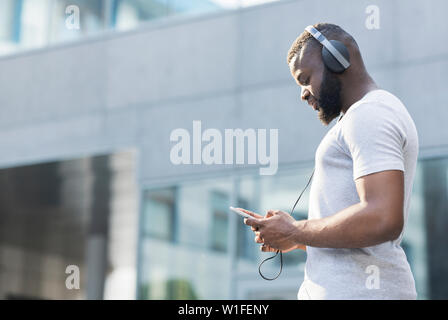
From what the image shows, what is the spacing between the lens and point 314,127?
7863 mm

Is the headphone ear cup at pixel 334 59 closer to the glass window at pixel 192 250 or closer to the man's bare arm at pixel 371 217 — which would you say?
the man's bare arm at pixel 371 217

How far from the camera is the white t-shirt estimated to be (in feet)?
5.57

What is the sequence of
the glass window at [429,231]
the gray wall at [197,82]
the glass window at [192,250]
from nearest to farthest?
the glass window at [429,231], the gray wall at [197,82], the glass window at [192,250]

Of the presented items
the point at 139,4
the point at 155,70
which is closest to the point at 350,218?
the point at 155,70

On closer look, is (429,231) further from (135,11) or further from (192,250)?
(135,11)

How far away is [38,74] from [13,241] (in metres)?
4.84

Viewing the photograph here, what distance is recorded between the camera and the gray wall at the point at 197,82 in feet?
24.6

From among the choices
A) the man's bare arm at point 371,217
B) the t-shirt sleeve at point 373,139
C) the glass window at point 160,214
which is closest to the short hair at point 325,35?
the t-shirt sleeve at point 373,139

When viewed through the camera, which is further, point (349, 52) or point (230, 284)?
point (230, 284)

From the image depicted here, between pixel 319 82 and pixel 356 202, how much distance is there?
1.14ft

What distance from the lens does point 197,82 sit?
28.8ft

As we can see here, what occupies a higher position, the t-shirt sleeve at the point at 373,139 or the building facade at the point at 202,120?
the building facade at the point at 202,120

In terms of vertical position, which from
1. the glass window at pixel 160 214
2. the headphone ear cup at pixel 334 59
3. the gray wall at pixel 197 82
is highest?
the gray wall at pixel 197 82

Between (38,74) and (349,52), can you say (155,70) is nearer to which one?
(38,74)
